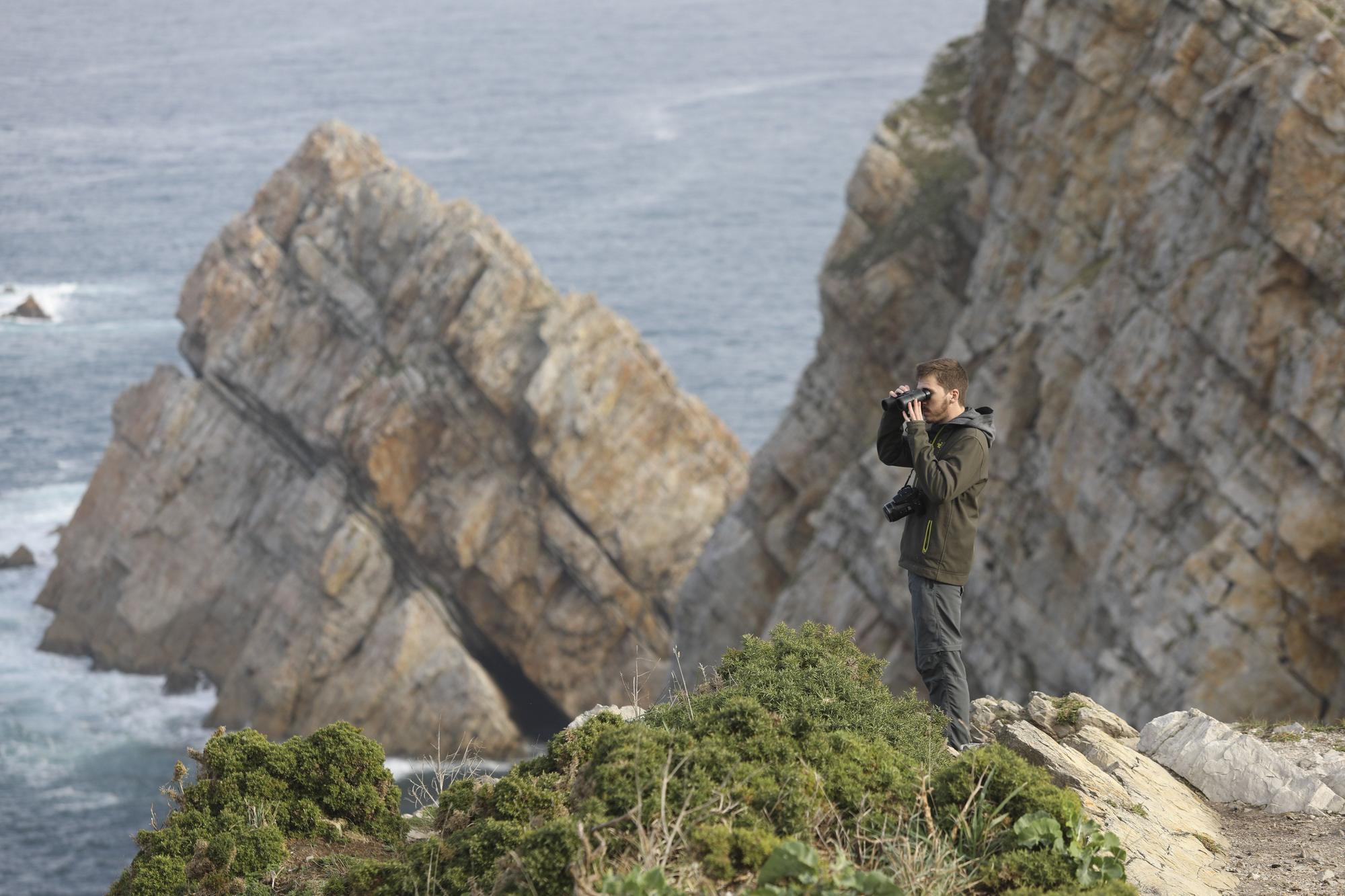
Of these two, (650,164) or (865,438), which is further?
(650,164)

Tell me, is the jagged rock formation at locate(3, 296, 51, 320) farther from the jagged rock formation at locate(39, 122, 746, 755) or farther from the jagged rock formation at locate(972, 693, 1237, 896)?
Result: the jagged rock formation at locate(972, 693, 1237, 896)

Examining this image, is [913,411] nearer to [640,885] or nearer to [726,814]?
[726,814]

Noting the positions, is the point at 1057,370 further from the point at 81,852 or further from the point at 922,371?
the point at 81,852

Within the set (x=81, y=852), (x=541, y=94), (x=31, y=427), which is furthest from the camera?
(x=541, y=94)

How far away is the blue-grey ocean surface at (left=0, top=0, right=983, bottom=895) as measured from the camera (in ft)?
205

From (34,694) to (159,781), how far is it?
10.8m

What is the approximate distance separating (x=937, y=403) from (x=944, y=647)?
246 cm

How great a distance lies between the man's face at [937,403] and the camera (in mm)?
12742

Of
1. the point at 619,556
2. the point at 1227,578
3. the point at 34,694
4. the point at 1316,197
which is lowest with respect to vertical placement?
the point at 34,694

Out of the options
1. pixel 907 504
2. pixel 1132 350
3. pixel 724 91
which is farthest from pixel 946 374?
pixel 724 91

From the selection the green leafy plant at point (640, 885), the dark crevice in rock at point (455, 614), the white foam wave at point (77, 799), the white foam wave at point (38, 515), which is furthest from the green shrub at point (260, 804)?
the white foam wave at point (38, 515)

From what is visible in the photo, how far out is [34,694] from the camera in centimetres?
6341

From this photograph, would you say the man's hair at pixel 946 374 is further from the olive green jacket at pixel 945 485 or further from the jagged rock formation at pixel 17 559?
the jagged rock formation at pixel 17 559

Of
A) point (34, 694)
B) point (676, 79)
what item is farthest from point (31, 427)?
point (676, 79)
